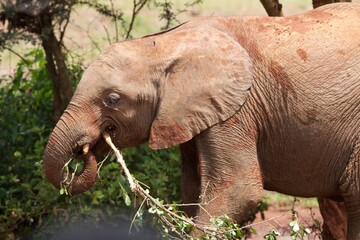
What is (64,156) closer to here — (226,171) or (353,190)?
(226,171)

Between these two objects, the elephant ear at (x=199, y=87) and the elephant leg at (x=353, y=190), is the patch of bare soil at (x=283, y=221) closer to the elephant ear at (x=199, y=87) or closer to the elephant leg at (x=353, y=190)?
the elephant leg at (x=353, y=190)

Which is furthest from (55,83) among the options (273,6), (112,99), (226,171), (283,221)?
(226,171)

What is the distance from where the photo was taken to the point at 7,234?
8.71 meters

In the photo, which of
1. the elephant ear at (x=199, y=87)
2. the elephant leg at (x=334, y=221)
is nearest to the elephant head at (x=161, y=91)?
the elephant ear at (x=199, y=87)

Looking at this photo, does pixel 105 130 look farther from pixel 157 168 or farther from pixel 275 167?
pixel 157 168

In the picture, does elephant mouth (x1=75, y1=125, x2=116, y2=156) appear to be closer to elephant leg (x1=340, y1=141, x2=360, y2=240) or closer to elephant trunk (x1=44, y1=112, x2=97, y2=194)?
elephant trunk (x1=44, y1=112, x2=97, y2=194)

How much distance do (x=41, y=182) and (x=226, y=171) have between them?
2562mm

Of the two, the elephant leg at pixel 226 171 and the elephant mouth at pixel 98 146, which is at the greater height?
the elephant mouth at pixel 98 146

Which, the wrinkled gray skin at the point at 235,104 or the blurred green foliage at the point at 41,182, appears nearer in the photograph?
the wrinkled gray skin at the point at 235,104

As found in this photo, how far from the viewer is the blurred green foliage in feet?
28.3

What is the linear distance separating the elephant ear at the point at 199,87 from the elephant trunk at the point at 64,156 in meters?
0.46

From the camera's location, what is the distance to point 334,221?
320 inches

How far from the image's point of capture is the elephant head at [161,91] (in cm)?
659

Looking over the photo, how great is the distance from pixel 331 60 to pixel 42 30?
10.0ft
